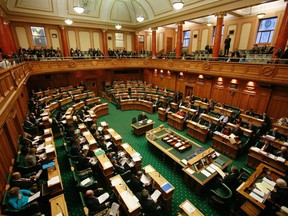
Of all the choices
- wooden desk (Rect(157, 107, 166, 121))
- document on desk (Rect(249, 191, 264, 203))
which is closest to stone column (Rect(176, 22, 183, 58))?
wooden desk (Rect(157, 107, 166, 121))

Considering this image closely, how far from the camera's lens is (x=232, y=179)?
15.4 feet

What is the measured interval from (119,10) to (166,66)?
8.38 meters

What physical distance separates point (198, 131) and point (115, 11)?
15251mm

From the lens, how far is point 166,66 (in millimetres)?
14570

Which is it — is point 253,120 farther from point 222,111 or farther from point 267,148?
point 267,148

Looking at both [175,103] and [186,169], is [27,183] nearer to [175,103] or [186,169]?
[186,169]

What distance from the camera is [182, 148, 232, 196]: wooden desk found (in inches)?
204

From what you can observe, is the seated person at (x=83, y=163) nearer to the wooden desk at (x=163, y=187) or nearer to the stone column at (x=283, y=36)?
the wooden desk at (x=163, y=187)

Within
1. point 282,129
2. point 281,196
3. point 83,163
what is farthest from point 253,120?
point 83,163

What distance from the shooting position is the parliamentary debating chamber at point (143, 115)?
4.49m

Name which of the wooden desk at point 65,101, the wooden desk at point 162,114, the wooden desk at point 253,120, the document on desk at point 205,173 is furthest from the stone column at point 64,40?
the wooden desk at point 253,120

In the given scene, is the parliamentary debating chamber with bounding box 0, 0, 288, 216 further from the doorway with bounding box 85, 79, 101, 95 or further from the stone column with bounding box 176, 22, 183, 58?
the stone column with bounding box 176, 22, 183, 58

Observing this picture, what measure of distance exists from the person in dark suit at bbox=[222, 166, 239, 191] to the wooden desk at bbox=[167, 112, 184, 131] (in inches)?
196

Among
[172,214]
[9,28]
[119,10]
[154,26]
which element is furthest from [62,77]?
[172,214]
